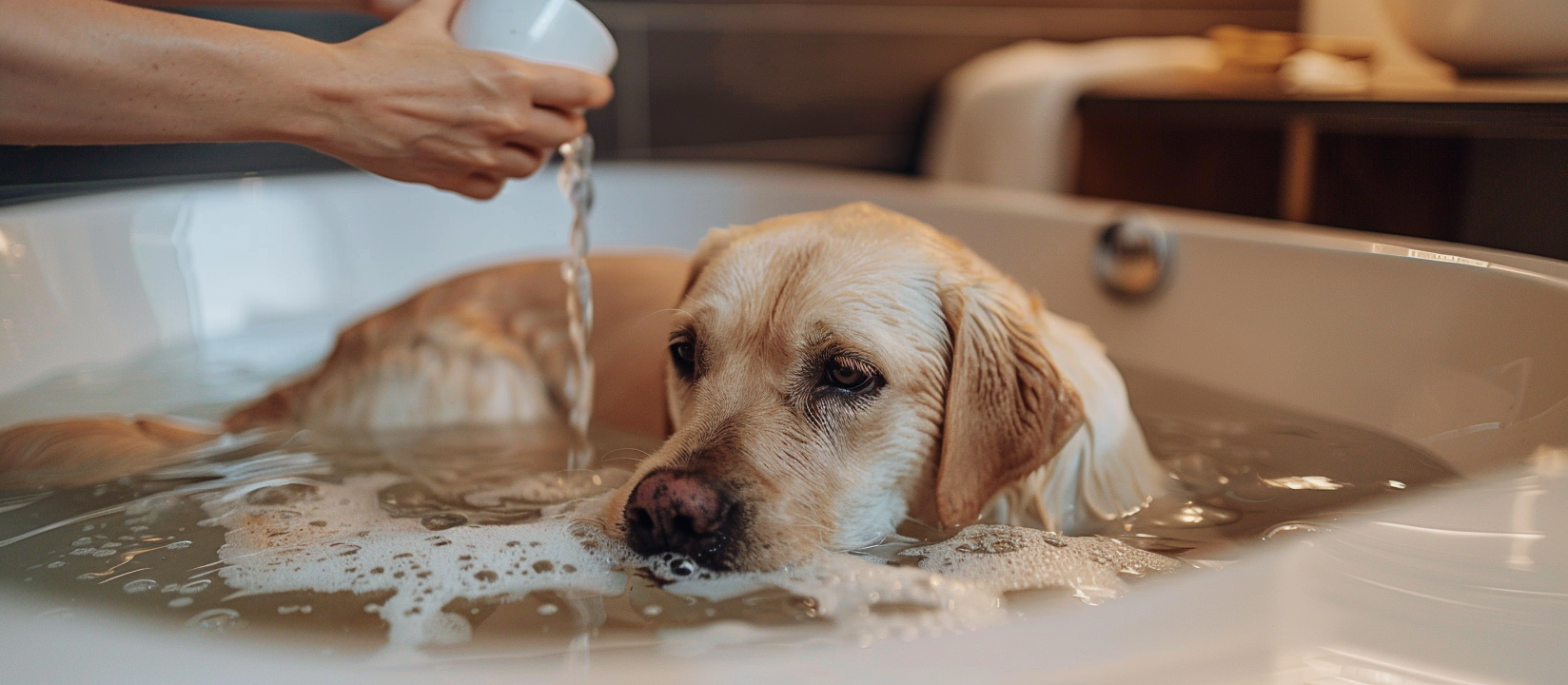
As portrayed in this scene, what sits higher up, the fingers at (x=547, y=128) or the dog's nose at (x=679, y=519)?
the fingers at (x=547, y=128)

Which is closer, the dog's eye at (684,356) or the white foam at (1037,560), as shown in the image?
the white foam at (1037,560)

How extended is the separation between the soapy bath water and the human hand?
0.50m

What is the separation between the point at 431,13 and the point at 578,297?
0.72 m

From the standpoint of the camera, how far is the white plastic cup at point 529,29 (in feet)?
5.56

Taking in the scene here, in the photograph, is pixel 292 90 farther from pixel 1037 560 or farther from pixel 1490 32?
pixel 1490 32

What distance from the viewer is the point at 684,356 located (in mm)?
1700

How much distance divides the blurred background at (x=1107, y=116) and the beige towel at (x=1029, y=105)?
30mm

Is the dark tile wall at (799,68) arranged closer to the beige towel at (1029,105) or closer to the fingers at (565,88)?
the beige towel at (1029,105)

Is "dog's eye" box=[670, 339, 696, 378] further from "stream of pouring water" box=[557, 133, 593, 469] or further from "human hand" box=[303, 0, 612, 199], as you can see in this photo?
"stream of pouring water" box=[557, 133, 593, 469]

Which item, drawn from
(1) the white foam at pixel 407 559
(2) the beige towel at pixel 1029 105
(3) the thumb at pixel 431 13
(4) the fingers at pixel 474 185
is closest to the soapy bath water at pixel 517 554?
(1) the white foam at pixel 407 559

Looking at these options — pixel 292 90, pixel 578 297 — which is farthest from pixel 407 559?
pixel 578 297

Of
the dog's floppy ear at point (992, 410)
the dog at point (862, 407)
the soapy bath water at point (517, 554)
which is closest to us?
the soapy bath water at point (517, 554)

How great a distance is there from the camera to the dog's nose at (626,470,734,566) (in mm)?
1328

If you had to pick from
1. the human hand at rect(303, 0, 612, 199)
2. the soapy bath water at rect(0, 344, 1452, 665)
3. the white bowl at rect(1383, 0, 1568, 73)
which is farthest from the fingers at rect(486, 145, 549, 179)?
the white bowl at rect(1383, 0, 1568, 73)
